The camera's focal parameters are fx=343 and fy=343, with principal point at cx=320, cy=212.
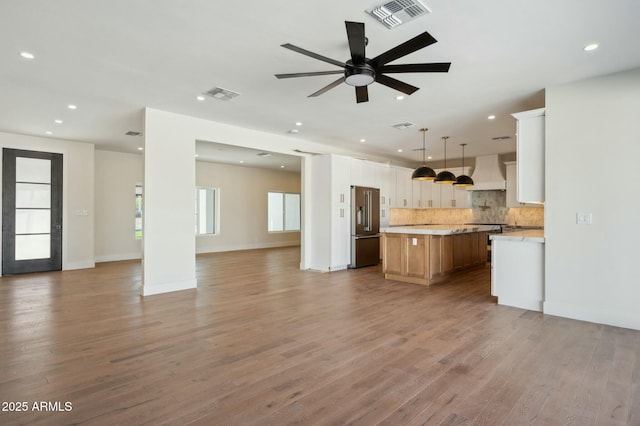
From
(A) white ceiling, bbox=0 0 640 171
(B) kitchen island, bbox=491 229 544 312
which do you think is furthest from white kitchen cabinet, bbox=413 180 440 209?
(B) kitchen island, bbox=491 229 544 312

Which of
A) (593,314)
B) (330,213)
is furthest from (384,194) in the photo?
(593,314)

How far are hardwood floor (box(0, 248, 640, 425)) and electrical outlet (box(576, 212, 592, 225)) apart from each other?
118 centimetres

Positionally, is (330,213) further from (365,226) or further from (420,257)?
(420,257)

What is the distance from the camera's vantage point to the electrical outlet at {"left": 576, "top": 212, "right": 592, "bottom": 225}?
13.4 ft

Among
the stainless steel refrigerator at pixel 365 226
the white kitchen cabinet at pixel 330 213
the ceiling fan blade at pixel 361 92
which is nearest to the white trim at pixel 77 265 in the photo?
the white kitchen cabinet at pixel 330 213

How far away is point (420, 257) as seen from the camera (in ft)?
20.1

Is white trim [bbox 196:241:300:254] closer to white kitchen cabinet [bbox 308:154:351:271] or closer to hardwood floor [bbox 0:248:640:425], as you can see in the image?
white kitchen cabinet [bbox 308:154:351:271]

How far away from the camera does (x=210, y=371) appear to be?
2781mm

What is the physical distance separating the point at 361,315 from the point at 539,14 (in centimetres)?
350

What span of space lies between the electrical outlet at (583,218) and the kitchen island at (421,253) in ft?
6.90

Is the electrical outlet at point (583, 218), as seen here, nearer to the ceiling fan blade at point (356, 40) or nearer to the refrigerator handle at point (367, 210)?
the ceiling fan blade at point (356, 40)

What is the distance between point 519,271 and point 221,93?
4.73 m

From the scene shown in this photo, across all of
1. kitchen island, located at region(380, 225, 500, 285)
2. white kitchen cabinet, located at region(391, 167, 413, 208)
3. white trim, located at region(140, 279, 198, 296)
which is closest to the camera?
white trim, located at region(140, 279, 198, 296)

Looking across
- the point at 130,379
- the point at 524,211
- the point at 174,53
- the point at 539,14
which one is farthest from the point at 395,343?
the point at 524,211
